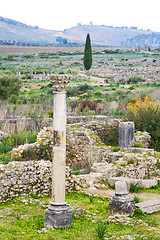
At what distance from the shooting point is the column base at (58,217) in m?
8.62

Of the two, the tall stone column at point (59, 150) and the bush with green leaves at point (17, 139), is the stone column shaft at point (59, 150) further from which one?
the bush with green leaves at point (17, 139)

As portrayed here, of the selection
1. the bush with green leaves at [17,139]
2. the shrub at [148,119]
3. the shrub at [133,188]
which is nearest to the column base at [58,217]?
the shrub at [133,188]

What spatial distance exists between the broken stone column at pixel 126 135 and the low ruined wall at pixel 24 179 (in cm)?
524

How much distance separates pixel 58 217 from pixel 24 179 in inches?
110

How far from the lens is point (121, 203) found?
9.62 m

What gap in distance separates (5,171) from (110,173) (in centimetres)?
375

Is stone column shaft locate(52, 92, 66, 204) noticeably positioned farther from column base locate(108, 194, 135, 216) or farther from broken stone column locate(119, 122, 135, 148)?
broken stone column locate(119, 122, 135, 148)

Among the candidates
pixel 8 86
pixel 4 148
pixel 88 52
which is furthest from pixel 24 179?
pixel 88 52

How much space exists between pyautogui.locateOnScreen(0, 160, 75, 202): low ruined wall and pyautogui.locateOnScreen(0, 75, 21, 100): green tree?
1961 cm

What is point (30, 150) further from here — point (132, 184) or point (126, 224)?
point (126, 224)

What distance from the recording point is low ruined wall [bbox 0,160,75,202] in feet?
35.8

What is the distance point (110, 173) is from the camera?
13.4 meters

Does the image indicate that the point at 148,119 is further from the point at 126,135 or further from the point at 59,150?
the point at 59,150

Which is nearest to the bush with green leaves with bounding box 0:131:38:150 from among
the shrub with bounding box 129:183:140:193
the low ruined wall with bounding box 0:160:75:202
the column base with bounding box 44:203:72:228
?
the low ruined wall with bounding box 0:160:75:202
